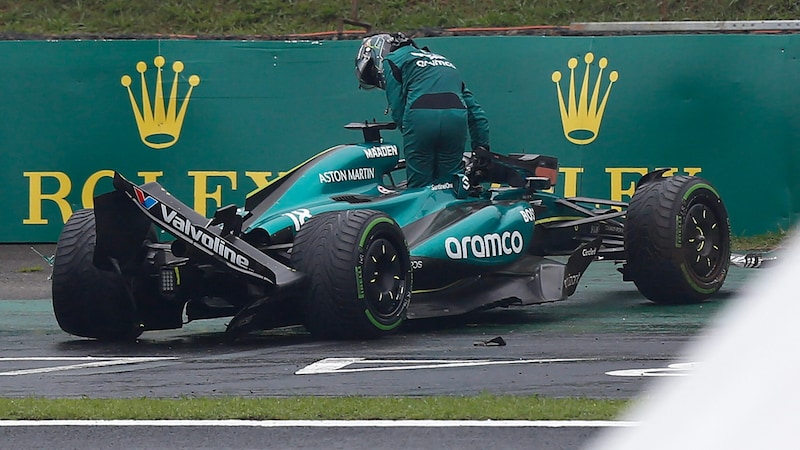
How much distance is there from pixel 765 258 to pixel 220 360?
534cm

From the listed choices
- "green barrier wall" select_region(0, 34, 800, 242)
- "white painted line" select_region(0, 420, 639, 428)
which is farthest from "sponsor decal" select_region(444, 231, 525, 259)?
"green barrier wall" select_region(0, 34, 800, 242)

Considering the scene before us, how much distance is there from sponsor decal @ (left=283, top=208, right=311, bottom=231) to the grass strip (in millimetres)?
2605

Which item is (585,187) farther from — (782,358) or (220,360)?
(782,358)

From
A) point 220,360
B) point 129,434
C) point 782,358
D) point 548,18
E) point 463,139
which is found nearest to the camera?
point 782,358

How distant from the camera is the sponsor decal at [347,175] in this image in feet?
30.5

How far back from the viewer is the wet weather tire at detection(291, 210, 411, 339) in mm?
8076

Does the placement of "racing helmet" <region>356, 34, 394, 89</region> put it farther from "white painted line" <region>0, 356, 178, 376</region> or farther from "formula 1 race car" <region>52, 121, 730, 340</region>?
"white painted line" <region>0, 356, 178, 376</region>

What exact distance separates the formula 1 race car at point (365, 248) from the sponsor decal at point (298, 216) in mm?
13

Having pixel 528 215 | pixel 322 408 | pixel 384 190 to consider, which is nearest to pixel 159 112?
pixel 384 190

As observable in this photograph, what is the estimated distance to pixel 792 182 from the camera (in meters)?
12.7

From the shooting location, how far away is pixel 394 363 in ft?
24.6

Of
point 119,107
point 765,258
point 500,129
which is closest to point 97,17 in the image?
point 119,107

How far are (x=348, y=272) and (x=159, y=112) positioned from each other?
5.54 m

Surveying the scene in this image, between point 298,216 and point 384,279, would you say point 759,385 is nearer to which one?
point 384,279
